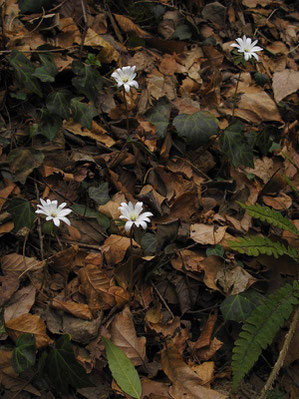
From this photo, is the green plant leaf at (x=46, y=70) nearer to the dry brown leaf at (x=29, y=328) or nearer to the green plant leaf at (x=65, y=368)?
the dry brown leaf at (x=29, y=328)

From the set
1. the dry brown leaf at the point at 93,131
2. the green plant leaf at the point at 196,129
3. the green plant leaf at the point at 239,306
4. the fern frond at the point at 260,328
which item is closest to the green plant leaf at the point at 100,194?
the dry brown leaf at the point at 93,131

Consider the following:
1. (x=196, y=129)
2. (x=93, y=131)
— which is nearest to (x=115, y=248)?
(x=93, y=131)

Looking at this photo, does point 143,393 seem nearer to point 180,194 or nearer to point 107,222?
point 107,222

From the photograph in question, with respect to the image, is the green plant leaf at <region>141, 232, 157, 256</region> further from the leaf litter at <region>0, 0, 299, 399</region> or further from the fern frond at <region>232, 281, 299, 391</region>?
the fern frond at <region>232, 281, 299, 391</region>

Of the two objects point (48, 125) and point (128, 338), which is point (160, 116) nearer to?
point (48, 125)

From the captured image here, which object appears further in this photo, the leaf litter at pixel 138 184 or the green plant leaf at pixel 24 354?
the leaf litter at pixel 138 184

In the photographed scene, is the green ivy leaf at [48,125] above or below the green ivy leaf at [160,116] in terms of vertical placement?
above
